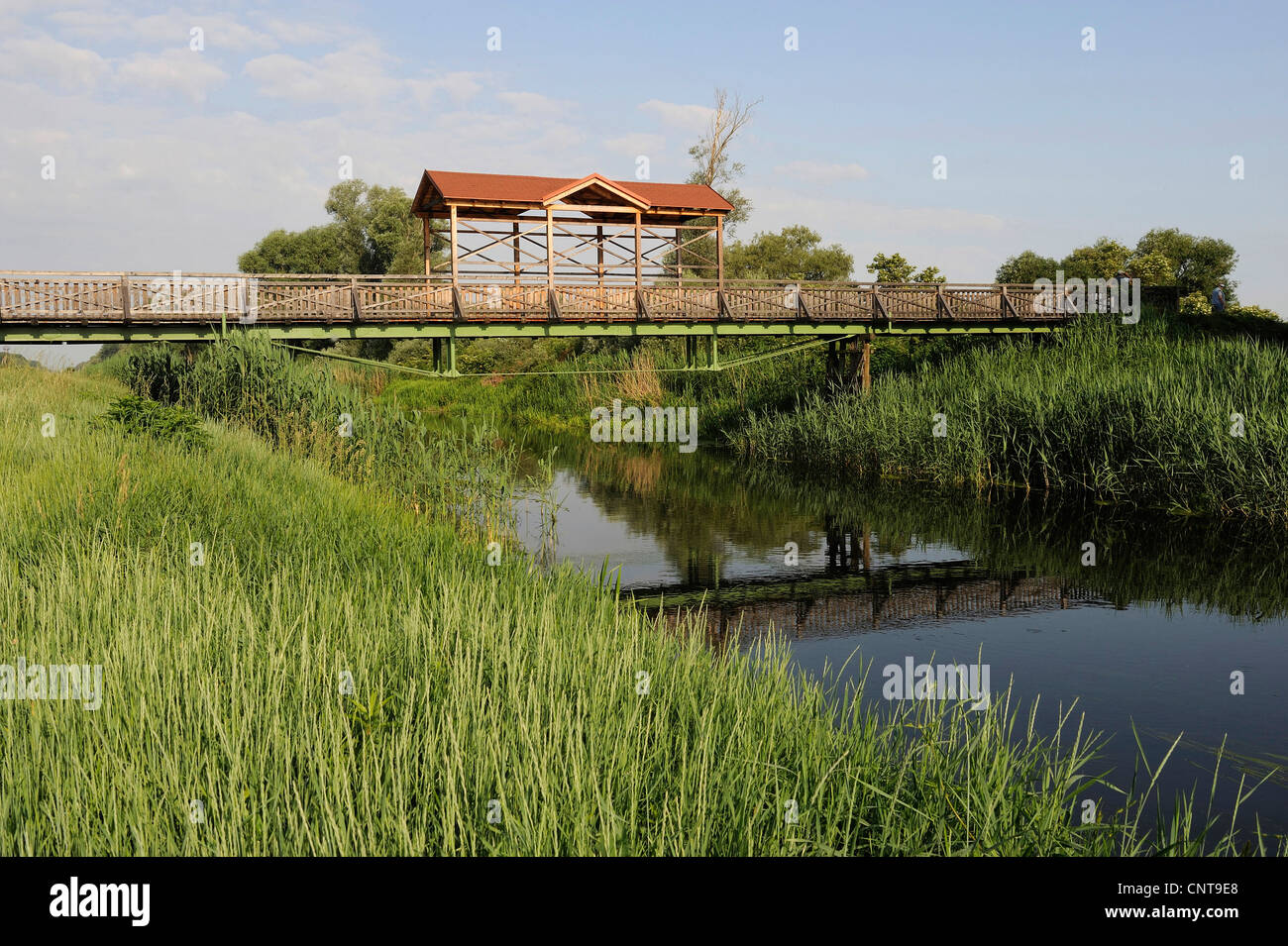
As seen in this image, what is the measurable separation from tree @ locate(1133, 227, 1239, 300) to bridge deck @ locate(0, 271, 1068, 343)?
122 feet

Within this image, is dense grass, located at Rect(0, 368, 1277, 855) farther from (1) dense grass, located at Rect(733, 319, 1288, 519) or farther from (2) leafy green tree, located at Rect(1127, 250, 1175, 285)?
(2) leafy green tree, located at Rect(1127, 250, 1175, 285)

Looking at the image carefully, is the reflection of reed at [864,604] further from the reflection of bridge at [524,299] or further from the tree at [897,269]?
the tree at [897,269]

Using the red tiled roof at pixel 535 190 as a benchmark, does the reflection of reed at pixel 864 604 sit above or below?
below

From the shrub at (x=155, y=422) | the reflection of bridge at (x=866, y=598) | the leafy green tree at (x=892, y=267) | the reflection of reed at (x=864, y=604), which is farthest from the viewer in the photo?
the leafy green tree at (x=892, y=267)

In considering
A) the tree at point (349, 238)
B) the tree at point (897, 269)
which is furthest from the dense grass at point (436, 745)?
the tree at point (349, 238)

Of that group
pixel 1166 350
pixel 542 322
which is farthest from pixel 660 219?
pixel 1166 350

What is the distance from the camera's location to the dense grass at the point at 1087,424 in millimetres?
15930

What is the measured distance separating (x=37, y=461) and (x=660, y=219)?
21.8 metres

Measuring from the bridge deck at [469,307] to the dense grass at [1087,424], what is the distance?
2204 millimetres

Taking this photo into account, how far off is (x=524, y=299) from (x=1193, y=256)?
175ft

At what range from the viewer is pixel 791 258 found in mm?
56469

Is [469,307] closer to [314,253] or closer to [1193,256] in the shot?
[314,253]
